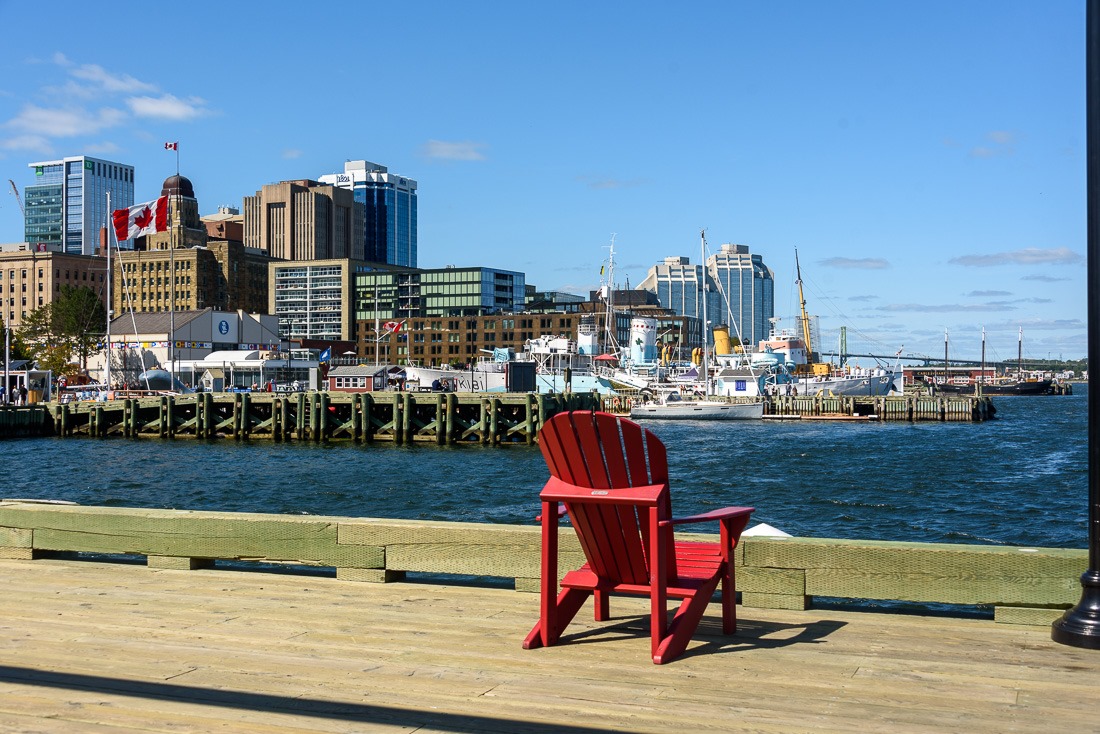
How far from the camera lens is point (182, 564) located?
A: 26.2 feet

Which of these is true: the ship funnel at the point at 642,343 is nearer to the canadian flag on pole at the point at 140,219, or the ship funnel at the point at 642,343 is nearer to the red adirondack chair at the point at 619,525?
the canadian flag on pole at the point at 140,219

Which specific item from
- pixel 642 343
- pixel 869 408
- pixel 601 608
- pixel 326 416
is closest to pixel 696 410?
pixel 869 408

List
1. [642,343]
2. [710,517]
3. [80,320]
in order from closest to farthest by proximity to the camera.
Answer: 1. [710,517]
2. [642,343]
3. [80,320]

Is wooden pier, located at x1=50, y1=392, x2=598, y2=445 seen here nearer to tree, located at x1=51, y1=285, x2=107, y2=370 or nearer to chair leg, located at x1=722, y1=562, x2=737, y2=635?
chair leg, located at x1=722, y1=562, x2=737, y2=635

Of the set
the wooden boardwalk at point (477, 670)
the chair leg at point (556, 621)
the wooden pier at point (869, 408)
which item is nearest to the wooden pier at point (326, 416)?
the wooden pier at point (869, 408)

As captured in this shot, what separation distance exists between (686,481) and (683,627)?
28.4 m

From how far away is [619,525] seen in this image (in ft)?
18.2

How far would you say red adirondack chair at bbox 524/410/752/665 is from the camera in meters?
5.38

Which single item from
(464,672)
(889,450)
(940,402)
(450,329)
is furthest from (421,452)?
(450,329)

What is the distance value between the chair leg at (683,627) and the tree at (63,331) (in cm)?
10024

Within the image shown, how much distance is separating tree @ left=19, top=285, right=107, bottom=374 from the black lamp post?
3980 inches

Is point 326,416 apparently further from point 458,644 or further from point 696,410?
point 458,644

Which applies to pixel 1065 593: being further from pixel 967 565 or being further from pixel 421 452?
pixel 421 452

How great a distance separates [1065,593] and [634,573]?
8.33ft
